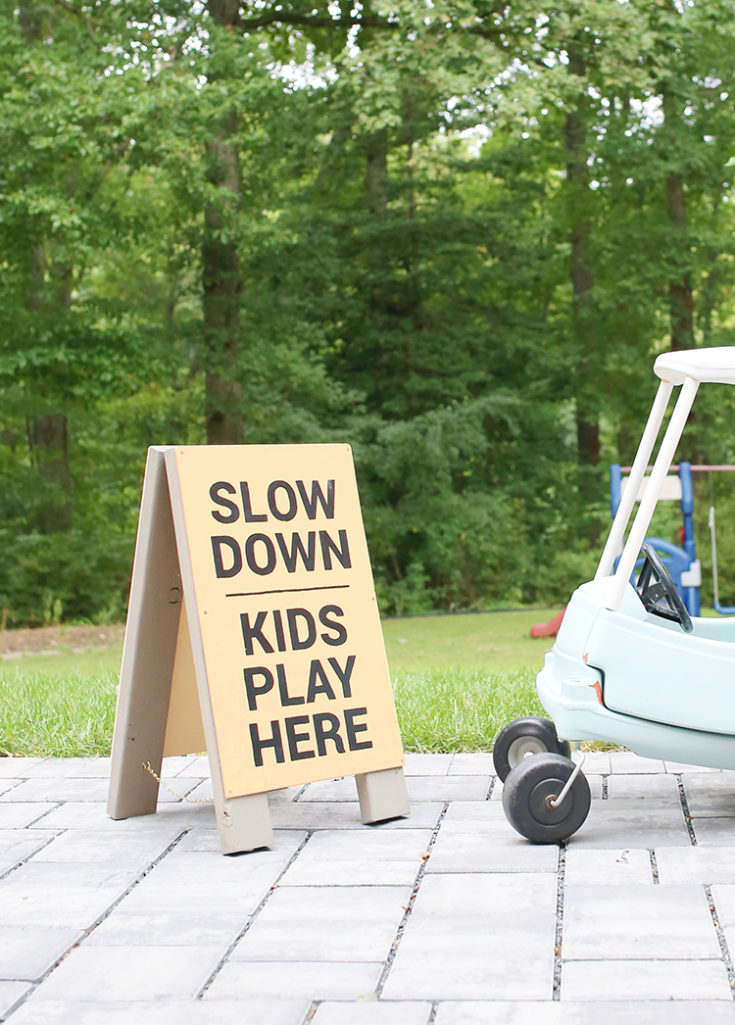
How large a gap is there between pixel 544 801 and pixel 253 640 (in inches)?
43.3

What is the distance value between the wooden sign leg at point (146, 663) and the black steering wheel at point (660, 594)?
167 cm

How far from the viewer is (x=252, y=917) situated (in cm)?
331

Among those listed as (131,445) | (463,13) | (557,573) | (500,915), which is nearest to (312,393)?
(131,445)

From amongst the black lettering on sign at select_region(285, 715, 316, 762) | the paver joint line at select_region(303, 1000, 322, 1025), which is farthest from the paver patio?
the black lettering on sign at select_region(285, 715, 316, 762)

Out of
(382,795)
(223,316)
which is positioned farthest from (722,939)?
(223,316)

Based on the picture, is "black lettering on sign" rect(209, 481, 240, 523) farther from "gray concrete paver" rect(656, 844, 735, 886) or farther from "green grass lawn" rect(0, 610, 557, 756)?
"gray concrete paver" rect(656, 844, 735, 886)

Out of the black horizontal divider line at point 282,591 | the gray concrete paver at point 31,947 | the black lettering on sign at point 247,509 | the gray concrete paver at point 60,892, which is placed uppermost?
the black lettering on sign at point 247,509

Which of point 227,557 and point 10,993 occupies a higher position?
point 227,557

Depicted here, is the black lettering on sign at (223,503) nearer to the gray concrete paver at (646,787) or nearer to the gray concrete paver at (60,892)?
the gray concrete paver at (60,892)

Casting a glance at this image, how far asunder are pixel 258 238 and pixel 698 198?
9.23 meters

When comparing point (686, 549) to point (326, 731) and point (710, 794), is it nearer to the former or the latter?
point (710, 794)

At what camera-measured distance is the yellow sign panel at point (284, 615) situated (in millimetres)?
4086

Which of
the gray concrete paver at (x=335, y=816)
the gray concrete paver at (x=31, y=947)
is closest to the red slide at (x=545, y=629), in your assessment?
the gray concrete paver at (x=335, y=816)

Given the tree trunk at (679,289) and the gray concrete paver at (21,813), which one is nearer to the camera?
the gray concrete paver at (21,813)
